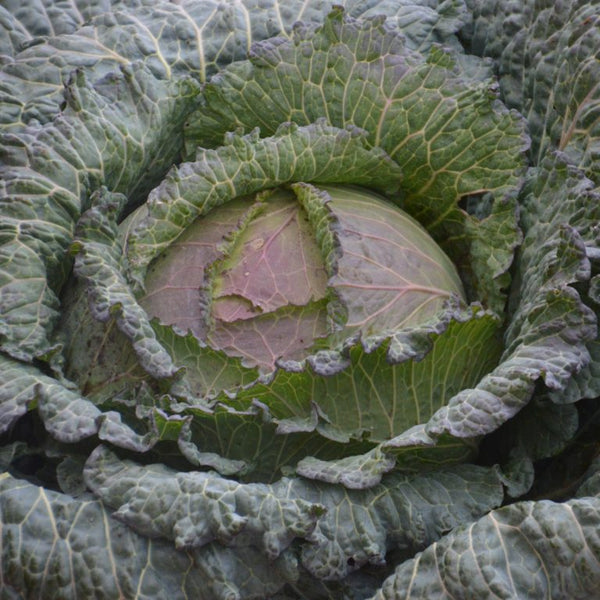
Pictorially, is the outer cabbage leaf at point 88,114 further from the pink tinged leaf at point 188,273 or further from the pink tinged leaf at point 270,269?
the pink tinged leaf at point 270,269

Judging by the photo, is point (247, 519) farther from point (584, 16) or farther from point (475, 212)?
point (584, 16)

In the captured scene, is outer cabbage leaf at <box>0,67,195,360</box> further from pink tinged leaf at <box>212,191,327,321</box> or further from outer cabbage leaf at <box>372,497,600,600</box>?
outer cabbage leaf at <box>372,497,600,600</box>

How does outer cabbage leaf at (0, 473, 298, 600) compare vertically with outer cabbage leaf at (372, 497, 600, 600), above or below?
below

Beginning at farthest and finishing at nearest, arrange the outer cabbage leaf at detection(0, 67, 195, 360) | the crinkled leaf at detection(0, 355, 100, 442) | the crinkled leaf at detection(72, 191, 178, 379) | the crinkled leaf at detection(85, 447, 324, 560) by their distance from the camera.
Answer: the outer cabbage leaf at detection(0, 67, 195, 360) → the crinkled leaf at detection(72, 191, 178, 379) → the crinkled leaf at detection(0, 355, 100, 442) → the crinkled leaf at detection(85, 447, 324, 560)

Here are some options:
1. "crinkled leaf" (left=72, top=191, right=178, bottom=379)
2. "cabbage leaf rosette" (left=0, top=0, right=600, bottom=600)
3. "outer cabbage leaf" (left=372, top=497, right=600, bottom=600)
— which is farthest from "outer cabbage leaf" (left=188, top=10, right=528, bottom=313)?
"outer cabbage leaf" (left=372, top=497, right=600, bottom=600)

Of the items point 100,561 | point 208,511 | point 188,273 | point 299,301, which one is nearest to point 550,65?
point 299,301

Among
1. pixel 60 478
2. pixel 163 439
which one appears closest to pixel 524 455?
pixel 163 439

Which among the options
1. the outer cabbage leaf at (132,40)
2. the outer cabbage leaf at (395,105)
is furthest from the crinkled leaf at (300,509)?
the outer cabbage leaf at (132,40)

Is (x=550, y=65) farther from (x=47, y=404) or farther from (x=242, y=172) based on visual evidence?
(x=47, y=404)
